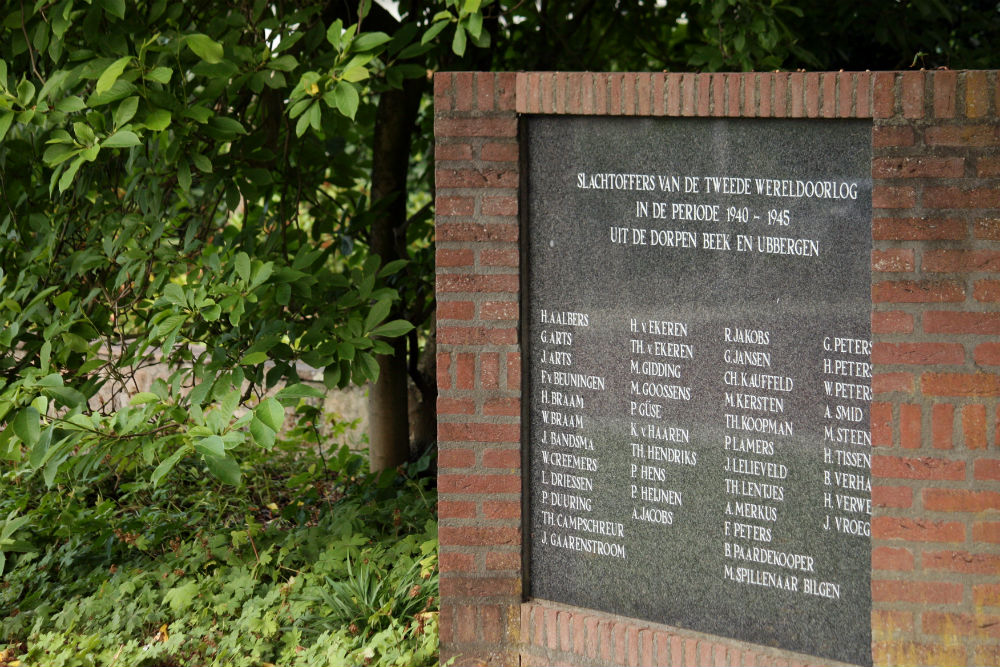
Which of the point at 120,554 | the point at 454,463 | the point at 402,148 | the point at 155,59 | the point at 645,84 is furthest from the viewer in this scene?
the point at 402,148

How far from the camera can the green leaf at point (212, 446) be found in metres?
3.28

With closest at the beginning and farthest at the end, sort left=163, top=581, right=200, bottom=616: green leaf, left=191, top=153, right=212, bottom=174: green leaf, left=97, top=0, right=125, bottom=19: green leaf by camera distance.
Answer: left=97, top=0, right=125, bottom=19: green leaf → left=191, top=153, right=212, bottom=174: green leaf → left=163, top=581, right=200, bottom=616: green leaf

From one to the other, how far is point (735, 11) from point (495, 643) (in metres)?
2.76

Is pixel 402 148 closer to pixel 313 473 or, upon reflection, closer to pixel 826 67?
pixel 313 473

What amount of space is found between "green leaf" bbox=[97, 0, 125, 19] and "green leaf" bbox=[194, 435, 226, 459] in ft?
5.10

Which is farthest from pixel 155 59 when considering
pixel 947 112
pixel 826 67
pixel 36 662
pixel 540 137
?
pixel 826 67

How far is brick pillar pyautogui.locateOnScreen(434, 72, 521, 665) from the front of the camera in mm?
3533

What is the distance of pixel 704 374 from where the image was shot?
3396mm

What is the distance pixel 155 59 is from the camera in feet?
13.3

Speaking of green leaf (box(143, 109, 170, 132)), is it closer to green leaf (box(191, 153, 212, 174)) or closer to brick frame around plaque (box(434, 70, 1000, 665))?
green leaf (box(191, 153, 212, 174))

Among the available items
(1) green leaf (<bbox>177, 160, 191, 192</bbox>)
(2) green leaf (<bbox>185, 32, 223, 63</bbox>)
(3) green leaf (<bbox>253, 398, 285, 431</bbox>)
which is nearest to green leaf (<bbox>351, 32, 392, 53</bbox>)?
(2) green leaf (<bbox>185, 32, 223, 63</bbox>)

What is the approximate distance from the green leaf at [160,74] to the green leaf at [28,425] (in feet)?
3.94

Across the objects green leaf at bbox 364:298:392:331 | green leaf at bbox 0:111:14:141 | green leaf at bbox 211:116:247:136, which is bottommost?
green leaf at bbox 364:298:392:331

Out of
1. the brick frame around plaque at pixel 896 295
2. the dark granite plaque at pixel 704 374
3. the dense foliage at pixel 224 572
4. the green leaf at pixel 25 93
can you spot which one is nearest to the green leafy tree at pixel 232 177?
A: the green leaf at pixel 25 93
